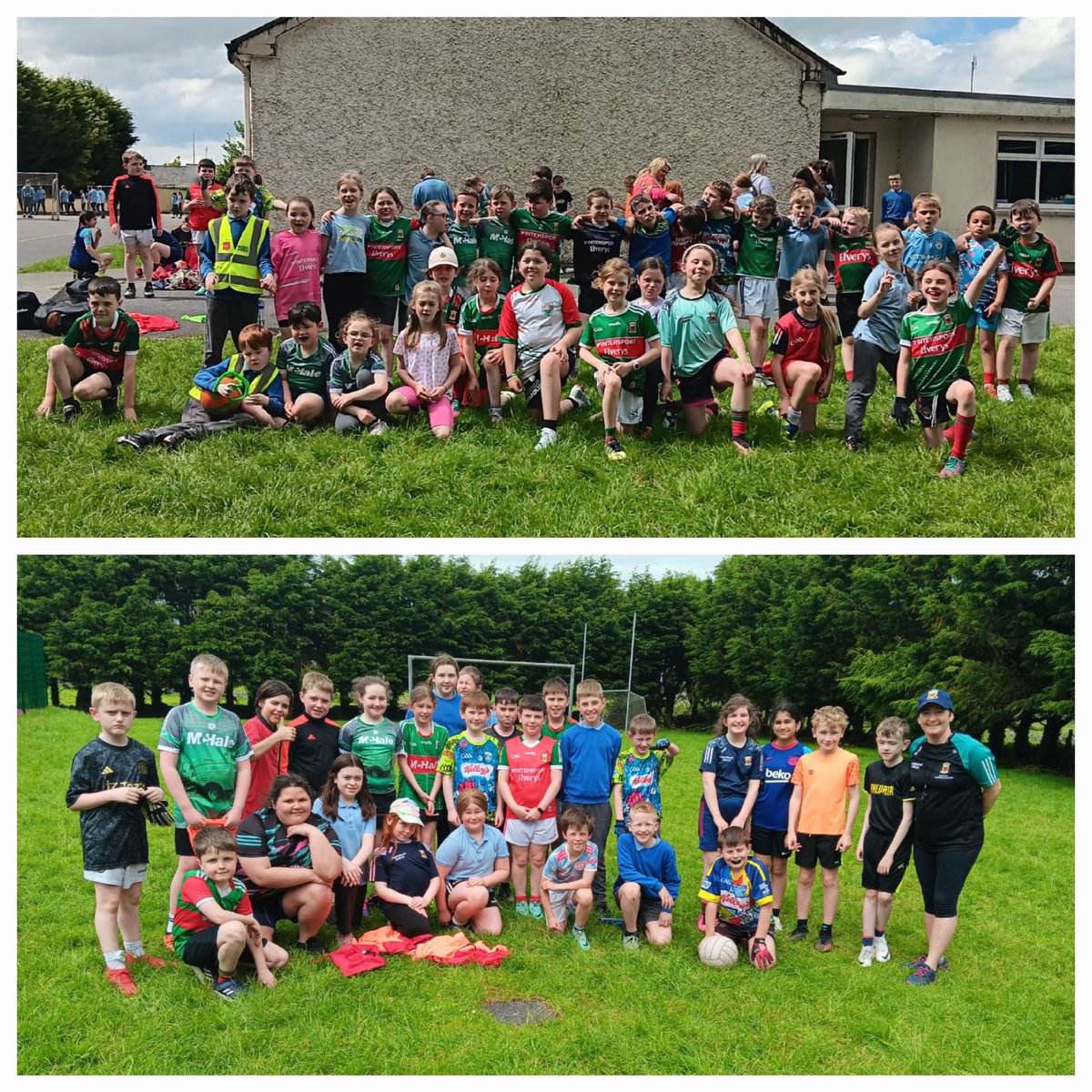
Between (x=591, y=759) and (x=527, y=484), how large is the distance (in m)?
2.04

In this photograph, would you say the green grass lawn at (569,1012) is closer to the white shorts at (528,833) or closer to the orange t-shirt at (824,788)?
the white shorts at (528,833)

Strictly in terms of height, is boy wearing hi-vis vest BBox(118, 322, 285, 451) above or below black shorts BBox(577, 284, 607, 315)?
below

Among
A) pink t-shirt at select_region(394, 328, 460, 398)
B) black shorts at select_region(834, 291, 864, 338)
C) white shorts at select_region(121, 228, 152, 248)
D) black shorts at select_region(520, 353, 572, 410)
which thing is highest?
white shorts at select_region(121, 228, 152, 248)

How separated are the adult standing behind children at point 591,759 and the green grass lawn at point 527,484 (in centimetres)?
118

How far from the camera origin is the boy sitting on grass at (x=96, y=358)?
27.5 ft

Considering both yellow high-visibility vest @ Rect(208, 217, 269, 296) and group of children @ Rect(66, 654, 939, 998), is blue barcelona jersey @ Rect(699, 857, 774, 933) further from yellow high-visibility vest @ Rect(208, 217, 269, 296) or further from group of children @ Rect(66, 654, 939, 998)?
yellow high-visibility vest @ Rect(208, 217, 269, 296)

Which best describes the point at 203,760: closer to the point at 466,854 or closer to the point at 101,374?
the point at 466,854

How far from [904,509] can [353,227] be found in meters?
5.13

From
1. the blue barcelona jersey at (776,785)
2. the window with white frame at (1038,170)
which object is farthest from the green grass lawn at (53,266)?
the window with white frame at (1038,170)

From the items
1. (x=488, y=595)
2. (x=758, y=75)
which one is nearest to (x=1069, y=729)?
(x=488, y=595)

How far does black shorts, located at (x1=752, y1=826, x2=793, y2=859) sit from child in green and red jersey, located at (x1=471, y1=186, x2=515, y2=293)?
5.24 meters

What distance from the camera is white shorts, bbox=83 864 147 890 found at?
18.6 ft

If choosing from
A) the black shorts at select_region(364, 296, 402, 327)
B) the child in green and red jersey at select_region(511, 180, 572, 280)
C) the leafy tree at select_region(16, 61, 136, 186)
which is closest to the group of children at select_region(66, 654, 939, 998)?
the black shorts at select_region(364, 296, 402, 327)

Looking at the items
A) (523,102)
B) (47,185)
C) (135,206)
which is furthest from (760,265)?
(47,185)
